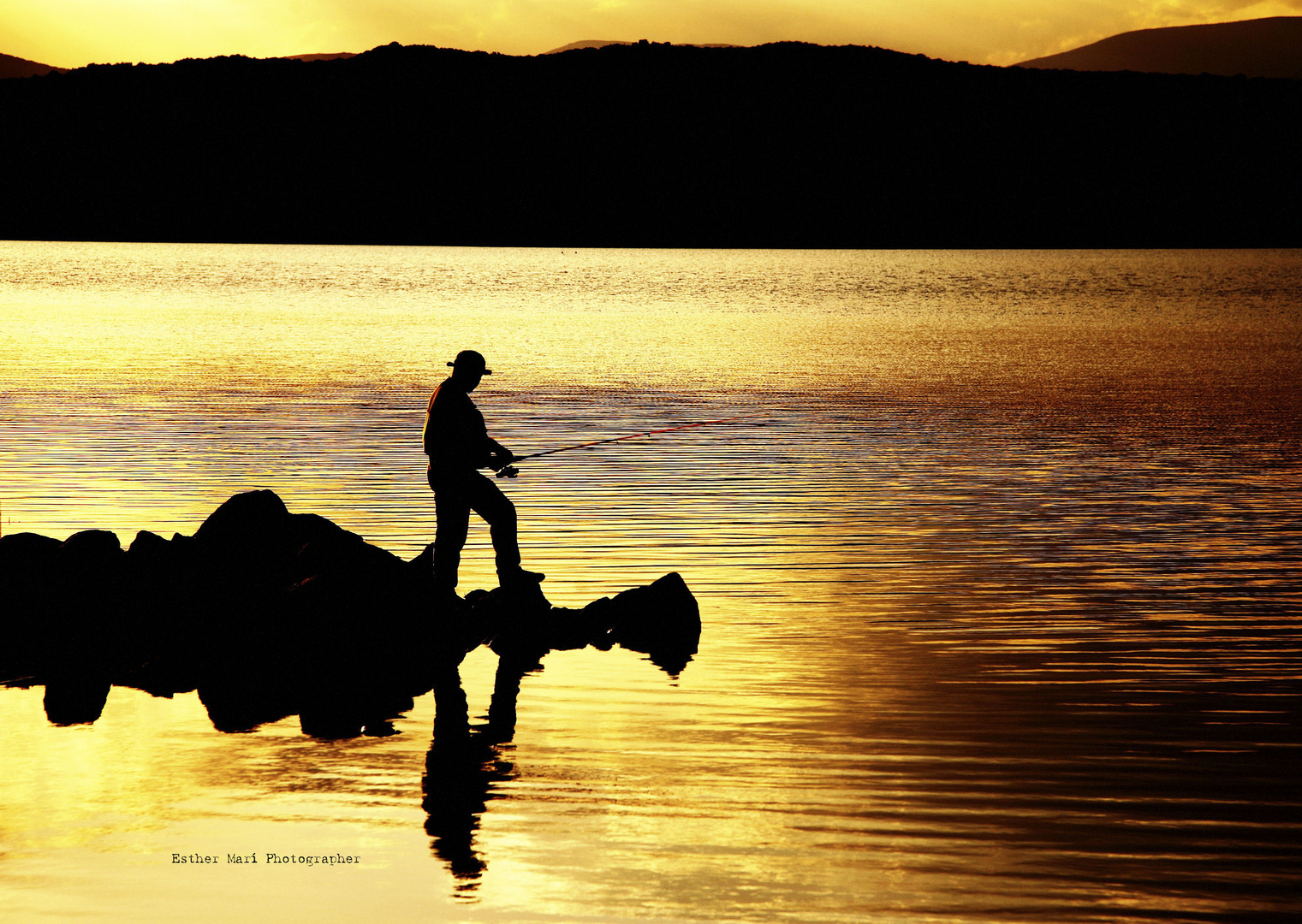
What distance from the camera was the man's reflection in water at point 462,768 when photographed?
6617 millimetres

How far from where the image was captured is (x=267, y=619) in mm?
9766

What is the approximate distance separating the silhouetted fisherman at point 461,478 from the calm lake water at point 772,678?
2.88ft

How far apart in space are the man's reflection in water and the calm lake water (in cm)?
6

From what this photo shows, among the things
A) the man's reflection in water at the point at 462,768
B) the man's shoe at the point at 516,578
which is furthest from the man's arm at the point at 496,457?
the man's reflection in water at the point at 462,768

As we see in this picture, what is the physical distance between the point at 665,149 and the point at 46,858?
188771 millimetres

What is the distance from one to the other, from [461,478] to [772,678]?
8.54ft

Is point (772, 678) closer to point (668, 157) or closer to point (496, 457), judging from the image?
point (496, 457)

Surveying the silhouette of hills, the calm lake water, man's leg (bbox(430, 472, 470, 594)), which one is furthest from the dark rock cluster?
the silhouette of hills

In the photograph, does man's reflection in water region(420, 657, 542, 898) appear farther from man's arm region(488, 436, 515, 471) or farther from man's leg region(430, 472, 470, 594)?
man's arm region(488, 436, 515, 471)

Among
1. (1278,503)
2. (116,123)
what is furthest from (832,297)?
(116,123)

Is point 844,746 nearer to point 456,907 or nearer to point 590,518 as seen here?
point 456,907

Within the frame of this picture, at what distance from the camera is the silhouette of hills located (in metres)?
182

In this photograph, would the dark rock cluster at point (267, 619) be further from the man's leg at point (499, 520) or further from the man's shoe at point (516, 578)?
the man's leg at point (499, 520)

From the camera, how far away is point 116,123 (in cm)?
18938
